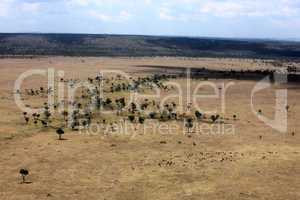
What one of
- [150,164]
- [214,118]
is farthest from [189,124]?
[150,164]

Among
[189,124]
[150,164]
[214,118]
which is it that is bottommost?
[150,164]

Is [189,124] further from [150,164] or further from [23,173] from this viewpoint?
[23,173]

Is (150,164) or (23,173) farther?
(150,164)

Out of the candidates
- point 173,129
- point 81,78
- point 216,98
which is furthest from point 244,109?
point 81,78

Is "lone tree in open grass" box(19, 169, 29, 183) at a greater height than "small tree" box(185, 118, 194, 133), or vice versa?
"small tree" box(185, 118, 194, 133)

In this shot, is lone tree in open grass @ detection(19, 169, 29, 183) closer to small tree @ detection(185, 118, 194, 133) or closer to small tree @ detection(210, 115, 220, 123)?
small tree @ detection(185, 118, 194, 133)

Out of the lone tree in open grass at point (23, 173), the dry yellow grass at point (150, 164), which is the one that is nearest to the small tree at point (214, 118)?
the dry yellow grass at point (150, 164)

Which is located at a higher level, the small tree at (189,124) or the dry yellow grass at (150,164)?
A: the small tree at (189,124)

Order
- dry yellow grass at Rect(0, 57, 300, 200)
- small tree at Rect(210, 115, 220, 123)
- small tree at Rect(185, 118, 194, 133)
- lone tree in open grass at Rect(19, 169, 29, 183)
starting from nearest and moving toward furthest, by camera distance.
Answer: dry yellow grass at Rect(0, 57, 300, 200) → lone tree in open grass at Rect(19, 169, 29, 183) → small tree at Rect(185, 118, 194, 133) → small tree at Rect(210, 115, 220, 123)

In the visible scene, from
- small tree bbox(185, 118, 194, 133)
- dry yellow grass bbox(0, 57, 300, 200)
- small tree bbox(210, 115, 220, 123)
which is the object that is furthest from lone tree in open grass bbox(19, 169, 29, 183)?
small tree bbox(210, 115, 220, 123)

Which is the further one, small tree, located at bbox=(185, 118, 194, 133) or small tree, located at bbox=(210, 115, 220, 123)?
small tree, located at bbox=(210, 115, 220, 123)

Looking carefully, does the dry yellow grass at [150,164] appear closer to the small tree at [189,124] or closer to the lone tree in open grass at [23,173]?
the lone tree in open grass at [23,173]
